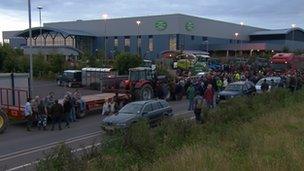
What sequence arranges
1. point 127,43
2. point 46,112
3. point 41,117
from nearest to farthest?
point 41,117
point 46,112
point 127,43

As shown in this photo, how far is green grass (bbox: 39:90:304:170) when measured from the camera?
34.0 feet

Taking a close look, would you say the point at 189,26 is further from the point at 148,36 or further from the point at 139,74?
the point at 139,74

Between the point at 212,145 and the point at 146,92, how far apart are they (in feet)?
68.1

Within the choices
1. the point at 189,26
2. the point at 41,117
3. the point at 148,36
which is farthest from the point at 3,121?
the point at 148,36

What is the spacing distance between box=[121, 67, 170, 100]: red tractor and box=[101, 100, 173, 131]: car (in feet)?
31.0

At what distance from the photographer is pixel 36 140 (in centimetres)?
2114

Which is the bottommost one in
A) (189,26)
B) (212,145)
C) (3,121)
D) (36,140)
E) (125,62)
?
(36,140)

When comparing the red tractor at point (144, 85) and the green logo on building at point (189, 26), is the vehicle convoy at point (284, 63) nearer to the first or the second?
the red tractor at point (144, 85)

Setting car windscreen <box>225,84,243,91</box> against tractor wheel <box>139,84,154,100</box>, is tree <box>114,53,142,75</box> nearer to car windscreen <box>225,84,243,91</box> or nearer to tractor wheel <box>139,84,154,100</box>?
tractor wheel <box>139,84,154,100</box>

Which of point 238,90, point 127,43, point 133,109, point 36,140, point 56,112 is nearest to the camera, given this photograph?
point 36,140

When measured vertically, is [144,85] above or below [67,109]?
above

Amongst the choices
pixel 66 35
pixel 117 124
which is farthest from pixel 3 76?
pixel 66 35

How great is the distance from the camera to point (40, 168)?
973 cm

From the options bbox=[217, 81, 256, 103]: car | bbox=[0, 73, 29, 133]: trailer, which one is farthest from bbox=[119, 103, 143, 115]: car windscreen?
bbox=[217, 81, 256, 103]: car
